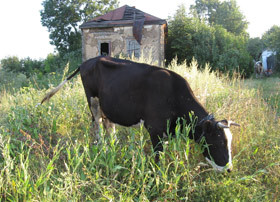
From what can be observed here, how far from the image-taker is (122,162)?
3.22 m

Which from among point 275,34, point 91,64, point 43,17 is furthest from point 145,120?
point 43,17

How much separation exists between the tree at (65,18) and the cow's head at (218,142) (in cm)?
2253

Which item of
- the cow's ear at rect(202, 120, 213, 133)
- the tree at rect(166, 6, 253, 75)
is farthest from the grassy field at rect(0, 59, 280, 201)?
the tree at rect(166, 6, 253, 75)

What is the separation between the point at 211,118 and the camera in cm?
296

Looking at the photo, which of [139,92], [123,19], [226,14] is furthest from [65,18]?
[226,14]

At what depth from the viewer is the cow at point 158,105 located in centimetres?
284

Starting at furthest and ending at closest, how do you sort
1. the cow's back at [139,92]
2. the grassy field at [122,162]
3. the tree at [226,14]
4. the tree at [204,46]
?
the tree at [226,14], the tree at [204,46], the cow's back at [139,92], the grassy field at [122,162]

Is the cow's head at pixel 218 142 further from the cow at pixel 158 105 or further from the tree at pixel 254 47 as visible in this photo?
the tree at pixel 254 47

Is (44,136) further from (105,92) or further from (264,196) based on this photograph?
(264,196)

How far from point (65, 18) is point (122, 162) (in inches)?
902

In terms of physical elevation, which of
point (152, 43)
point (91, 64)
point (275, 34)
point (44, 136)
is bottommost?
point (44, 136)

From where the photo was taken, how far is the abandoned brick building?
1409 centimetres

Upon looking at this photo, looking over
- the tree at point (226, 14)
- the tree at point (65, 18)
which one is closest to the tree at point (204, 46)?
the tree at point (65, 18)

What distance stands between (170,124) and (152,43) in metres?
11.7
